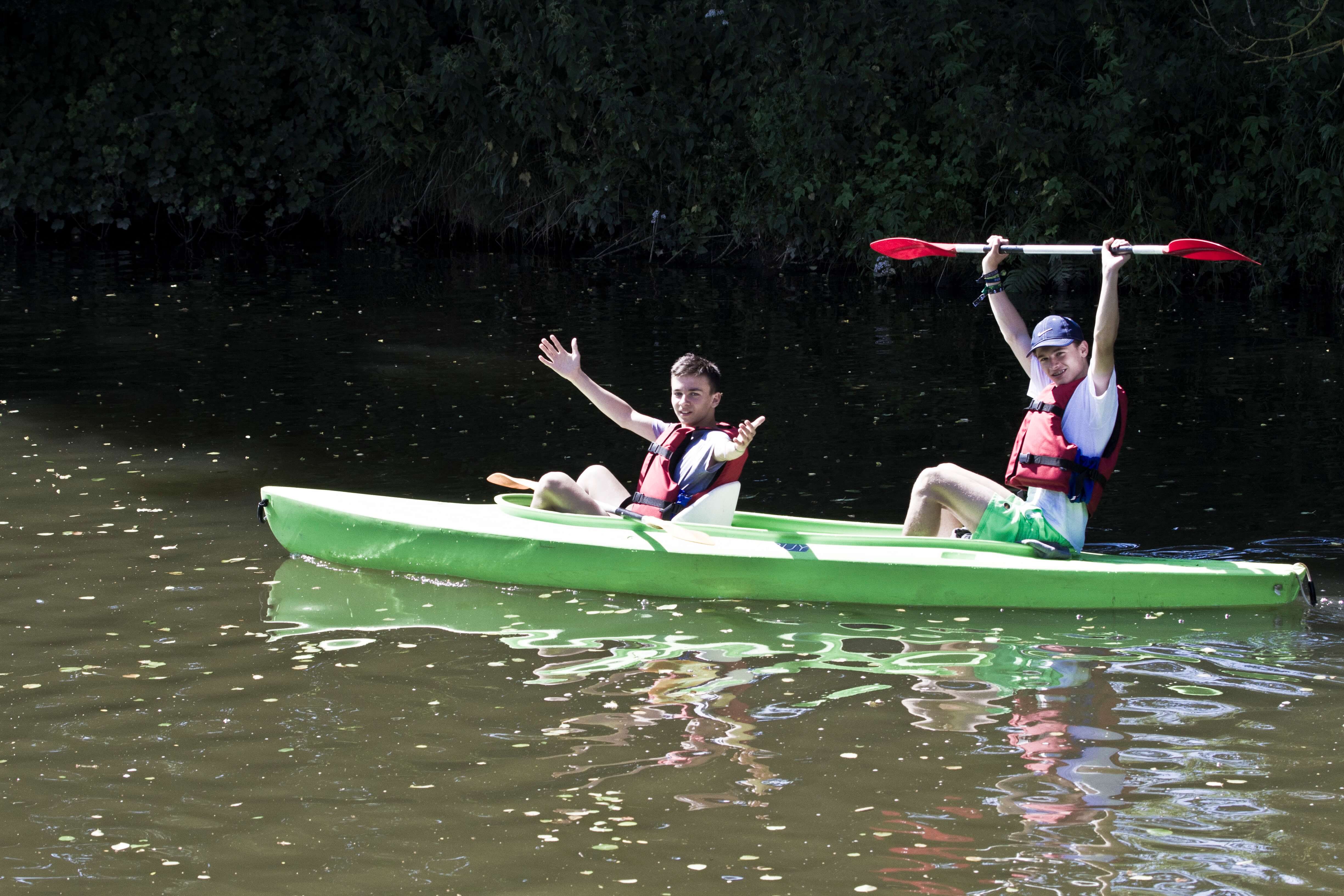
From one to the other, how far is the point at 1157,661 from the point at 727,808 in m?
1.58

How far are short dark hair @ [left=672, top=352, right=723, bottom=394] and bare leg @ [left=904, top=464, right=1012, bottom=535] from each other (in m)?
0.74

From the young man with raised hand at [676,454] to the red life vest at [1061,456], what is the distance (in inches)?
34.7

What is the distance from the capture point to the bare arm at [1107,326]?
4.64 meters

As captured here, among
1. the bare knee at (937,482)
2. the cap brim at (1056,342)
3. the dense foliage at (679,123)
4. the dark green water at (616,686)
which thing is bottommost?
the dark green water at (616,686)

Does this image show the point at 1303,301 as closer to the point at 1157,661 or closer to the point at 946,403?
the point at 946,403

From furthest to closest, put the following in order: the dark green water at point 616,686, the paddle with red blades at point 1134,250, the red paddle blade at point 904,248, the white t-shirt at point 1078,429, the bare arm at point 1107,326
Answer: the red paddle blade at point 904,248 → the paddle with red blades at point 1134,250 → the white t-shirt at point 1078,429 → the bare arm at point 1107,326 → the dark green water at point 616,686

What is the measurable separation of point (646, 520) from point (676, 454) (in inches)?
10.5

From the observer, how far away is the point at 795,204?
44.8ft

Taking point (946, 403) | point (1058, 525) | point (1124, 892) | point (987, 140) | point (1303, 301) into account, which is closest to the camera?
point (1124, 892)

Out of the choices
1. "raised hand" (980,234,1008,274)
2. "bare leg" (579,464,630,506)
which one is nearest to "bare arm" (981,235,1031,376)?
"raised hand" (980,234,1008,274)

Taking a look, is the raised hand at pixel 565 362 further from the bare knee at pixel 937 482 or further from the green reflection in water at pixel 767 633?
the bare knee at pixel 937 482

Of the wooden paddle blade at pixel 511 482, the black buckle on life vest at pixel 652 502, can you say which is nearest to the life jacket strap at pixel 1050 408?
the black buckle on life vest at pixel 652 502

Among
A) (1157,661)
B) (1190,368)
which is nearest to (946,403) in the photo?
(1190,368)

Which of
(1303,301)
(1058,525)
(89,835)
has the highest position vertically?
(1303,301)
